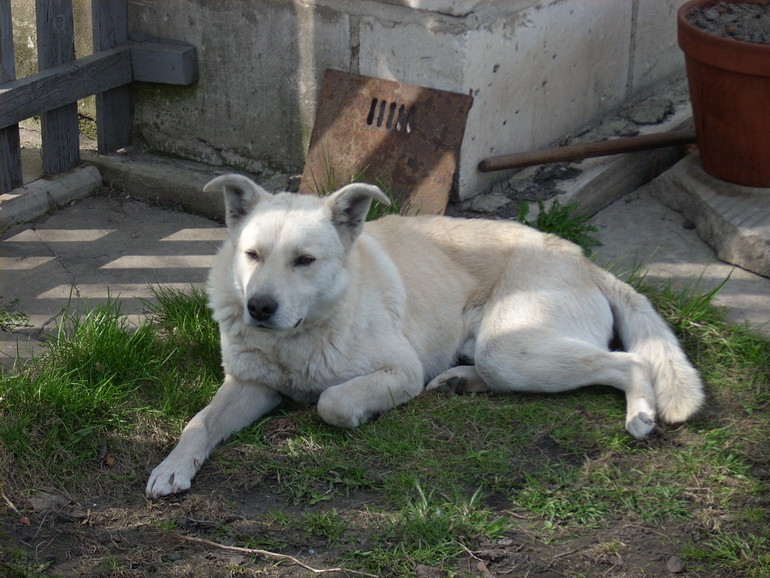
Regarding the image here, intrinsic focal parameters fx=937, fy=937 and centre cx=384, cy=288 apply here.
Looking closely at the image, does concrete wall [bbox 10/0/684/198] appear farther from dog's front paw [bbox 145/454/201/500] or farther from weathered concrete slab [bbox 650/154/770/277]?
dog's front paw [bbox 145/454/201/500]

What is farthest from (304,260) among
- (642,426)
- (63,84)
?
(63,84)

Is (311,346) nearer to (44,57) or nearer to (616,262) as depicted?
(616,262)

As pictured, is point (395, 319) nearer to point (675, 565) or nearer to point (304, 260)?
point (304, 260)

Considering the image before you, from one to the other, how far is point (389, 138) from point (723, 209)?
2.01 m

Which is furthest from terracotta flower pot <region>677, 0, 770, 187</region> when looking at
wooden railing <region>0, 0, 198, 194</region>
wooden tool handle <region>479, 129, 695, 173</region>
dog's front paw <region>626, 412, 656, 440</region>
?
wooden railing <region>0, 0, 198, 194</region>

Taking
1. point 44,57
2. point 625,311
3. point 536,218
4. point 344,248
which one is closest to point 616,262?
point 536,218

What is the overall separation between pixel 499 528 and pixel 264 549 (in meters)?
0.83

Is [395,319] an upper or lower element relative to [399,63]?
lower

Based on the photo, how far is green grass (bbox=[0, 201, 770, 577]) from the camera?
331 centimetres

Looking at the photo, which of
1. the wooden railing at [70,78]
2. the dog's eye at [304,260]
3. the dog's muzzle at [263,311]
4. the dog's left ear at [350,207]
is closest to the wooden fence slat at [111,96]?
the wooden railing at [70,78]

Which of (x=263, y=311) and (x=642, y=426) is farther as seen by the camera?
(x=642, y=426)

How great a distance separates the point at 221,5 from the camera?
19.4 feet

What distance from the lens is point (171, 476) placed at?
11.7 feet

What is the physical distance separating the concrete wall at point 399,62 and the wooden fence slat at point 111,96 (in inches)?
3.0
